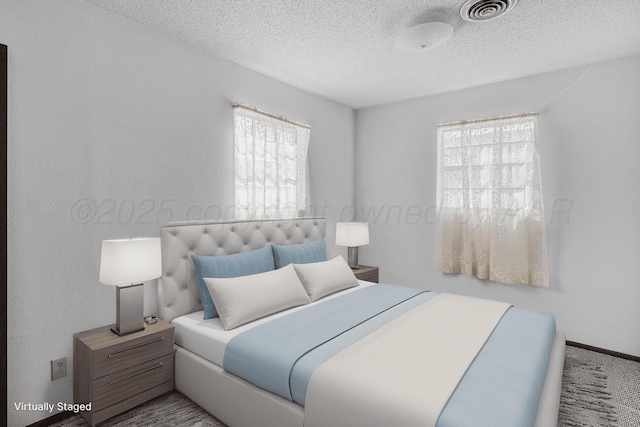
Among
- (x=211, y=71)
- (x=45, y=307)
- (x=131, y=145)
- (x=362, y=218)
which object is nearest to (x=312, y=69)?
Answer: (x=211, y=71)

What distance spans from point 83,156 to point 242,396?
5.74ft

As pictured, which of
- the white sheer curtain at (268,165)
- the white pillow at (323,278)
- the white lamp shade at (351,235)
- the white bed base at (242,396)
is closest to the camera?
the white bed base at (242,396)

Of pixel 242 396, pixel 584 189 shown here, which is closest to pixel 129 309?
pixel 242 396

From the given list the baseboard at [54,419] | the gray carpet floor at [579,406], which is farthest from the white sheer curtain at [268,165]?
the baseboard at [54,419]

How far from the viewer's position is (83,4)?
2133 millimetres

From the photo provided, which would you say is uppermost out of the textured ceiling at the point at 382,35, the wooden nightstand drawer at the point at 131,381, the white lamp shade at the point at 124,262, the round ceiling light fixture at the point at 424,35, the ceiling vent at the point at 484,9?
the textured ceiling at the point at 382,35

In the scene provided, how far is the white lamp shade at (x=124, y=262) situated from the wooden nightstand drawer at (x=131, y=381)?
527mm

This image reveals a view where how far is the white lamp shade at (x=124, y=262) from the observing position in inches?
77.3

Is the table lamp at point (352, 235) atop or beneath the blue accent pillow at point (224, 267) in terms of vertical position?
atop

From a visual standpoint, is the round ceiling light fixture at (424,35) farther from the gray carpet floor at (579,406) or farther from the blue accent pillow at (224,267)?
the gray carpet floor at (579,406)

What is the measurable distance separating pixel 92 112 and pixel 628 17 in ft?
11.9

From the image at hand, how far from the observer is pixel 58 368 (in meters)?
2.04

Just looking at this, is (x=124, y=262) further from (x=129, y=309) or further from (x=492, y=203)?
(x=492, y=203)

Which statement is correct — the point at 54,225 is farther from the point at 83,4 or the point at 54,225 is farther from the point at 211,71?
the point at 211,71
